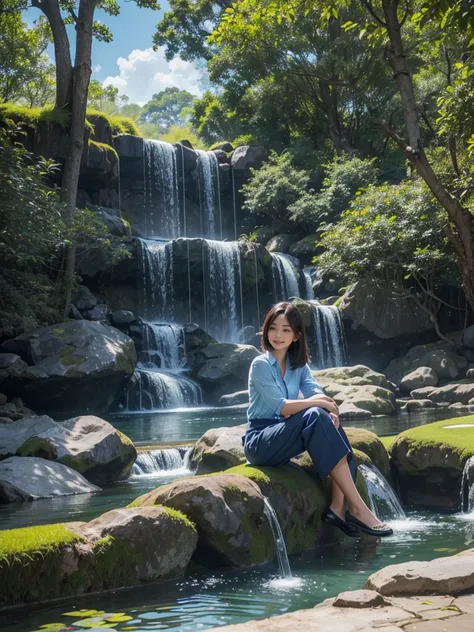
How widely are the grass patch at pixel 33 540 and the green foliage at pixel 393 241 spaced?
61.4 ft

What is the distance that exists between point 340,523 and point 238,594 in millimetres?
1071

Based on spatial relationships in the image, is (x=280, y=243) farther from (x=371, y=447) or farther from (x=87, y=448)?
(x=371, y=447)

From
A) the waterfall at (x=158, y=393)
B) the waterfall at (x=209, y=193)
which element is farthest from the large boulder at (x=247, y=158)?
the waterfall at (x=158, y=393)

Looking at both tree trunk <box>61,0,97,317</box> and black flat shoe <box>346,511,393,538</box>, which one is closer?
black flat shoe <box>346,511,393,538</box>

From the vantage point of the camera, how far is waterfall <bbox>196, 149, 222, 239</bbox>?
31.7 metres

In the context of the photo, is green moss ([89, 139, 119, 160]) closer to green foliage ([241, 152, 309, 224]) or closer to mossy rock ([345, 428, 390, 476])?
green foliage ([241, 152, 309, 224])

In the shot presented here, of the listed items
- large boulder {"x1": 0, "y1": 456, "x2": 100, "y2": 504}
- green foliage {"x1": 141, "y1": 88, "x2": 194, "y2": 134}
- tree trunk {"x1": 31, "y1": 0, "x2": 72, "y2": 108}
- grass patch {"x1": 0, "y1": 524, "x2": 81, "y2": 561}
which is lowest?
grass patch {"x1": 0, "y1": 524, "x2": 81, "y2": 561}

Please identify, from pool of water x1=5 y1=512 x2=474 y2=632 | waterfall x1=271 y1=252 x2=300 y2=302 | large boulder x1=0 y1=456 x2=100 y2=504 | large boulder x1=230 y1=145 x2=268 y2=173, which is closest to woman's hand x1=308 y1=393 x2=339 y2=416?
pool of water x1=5 y1=512 x2=474 y2=632

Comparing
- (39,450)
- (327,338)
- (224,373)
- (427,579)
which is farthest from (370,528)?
(327,338)

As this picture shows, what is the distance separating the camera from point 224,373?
20.9 metres

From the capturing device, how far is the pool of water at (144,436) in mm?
6980

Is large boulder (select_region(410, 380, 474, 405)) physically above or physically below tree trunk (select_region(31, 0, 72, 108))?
below

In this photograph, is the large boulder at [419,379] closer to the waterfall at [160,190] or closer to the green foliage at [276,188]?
the green foliage at [276,188]

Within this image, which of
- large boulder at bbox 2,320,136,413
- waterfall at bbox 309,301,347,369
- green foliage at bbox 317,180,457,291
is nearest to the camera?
large boulder at bbox 2,320,136,413
